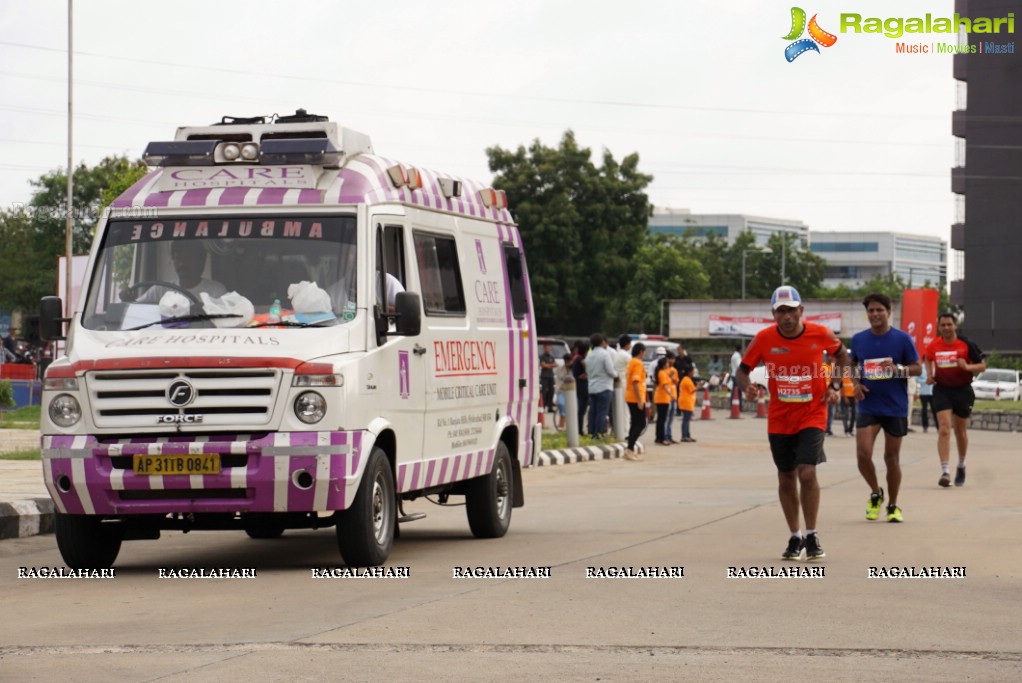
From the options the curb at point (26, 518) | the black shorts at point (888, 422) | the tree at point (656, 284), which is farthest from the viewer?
the tree at point (656, 284)

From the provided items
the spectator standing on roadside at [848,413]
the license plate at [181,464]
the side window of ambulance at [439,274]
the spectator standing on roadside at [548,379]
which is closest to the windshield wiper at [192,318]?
the license plate at [181,464]

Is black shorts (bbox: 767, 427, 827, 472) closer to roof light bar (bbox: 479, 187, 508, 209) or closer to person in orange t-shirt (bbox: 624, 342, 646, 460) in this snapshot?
roof light bar (bbox: 479, 187, 508, 209)

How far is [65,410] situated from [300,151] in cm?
237

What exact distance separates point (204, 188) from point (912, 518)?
691 cm

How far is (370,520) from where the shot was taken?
36.1 feet

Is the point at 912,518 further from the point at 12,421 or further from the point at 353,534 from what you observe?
the point at 12,421

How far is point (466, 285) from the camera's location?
13148 millimetres

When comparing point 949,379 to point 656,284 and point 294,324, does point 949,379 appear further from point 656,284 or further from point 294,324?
point 656,284

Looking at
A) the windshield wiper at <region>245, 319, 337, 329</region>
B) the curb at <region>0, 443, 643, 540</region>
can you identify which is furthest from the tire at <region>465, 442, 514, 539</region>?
the windshield wiper at <region>245, 319, 337, 329</region>

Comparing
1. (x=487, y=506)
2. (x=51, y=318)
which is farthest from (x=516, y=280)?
(x=51, y=318)

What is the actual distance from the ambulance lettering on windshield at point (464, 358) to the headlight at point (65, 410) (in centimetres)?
272

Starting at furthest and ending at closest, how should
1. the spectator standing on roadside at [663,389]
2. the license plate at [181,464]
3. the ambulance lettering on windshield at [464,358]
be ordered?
the spectator standing on roadside at [663,389] < the ambulance lettering on windshield at [464,358] < the license plate at [181,464]

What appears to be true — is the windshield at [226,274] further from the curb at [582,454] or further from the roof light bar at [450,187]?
the curb at [582,454]

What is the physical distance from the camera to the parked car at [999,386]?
56.5 meters
